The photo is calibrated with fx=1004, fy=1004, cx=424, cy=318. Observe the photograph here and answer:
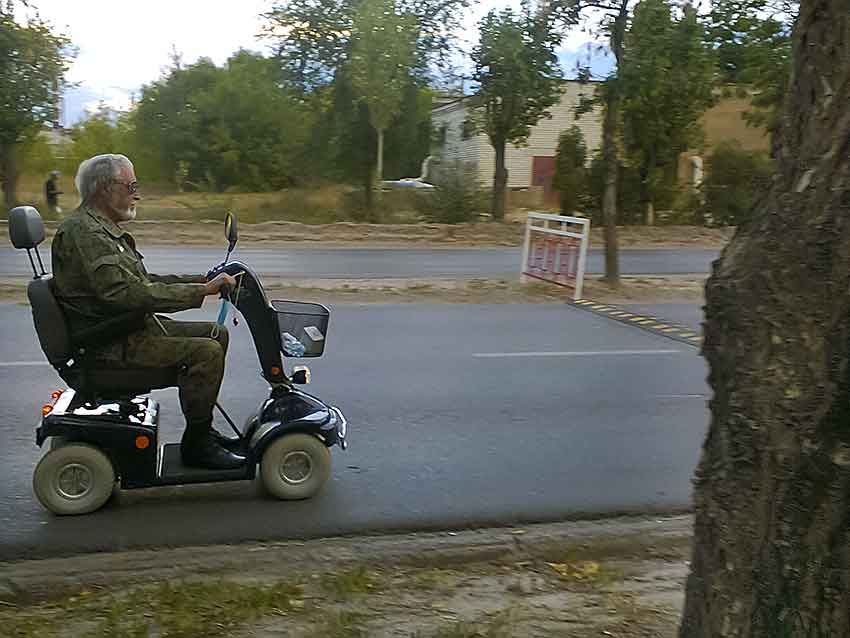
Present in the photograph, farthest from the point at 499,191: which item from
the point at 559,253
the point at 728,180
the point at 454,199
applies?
the point at 559,253

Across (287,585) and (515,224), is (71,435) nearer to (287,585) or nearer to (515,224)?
(287,585)

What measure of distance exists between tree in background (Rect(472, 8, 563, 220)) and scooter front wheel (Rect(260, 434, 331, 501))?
22.2 metres

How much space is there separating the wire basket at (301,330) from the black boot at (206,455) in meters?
0.62

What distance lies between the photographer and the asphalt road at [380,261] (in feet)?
63.3

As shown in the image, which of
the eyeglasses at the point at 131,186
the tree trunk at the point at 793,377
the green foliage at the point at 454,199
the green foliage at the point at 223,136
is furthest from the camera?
the green foliage at the point at 223,136

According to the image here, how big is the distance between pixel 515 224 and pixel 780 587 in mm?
28227

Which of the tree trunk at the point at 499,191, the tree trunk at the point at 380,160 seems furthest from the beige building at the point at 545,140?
the tree trunk at the point at 380,160

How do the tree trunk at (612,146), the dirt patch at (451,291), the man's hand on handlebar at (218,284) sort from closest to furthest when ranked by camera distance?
1. the man's hand on handlebar at (218,284)
2. the dirt patch at (451,291)
3. the tree trunk at (612,146)

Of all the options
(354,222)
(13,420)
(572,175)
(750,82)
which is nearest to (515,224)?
(572,175)

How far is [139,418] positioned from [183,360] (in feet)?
1.31

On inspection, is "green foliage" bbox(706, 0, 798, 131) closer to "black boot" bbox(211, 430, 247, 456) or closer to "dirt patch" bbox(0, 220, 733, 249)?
"dirt patch" bbox(0, 220, 733, 249)

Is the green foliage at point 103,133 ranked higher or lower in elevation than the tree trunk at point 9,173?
higher

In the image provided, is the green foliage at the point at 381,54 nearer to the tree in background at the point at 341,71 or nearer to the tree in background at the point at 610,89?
the tree in background at the point at 341,71

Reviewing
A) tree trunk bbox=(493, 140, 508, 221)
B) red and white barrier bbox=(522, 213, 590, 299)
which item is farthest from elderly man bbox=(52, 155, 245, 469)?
tree trunk bbox=(493, 140, 508, 221)
